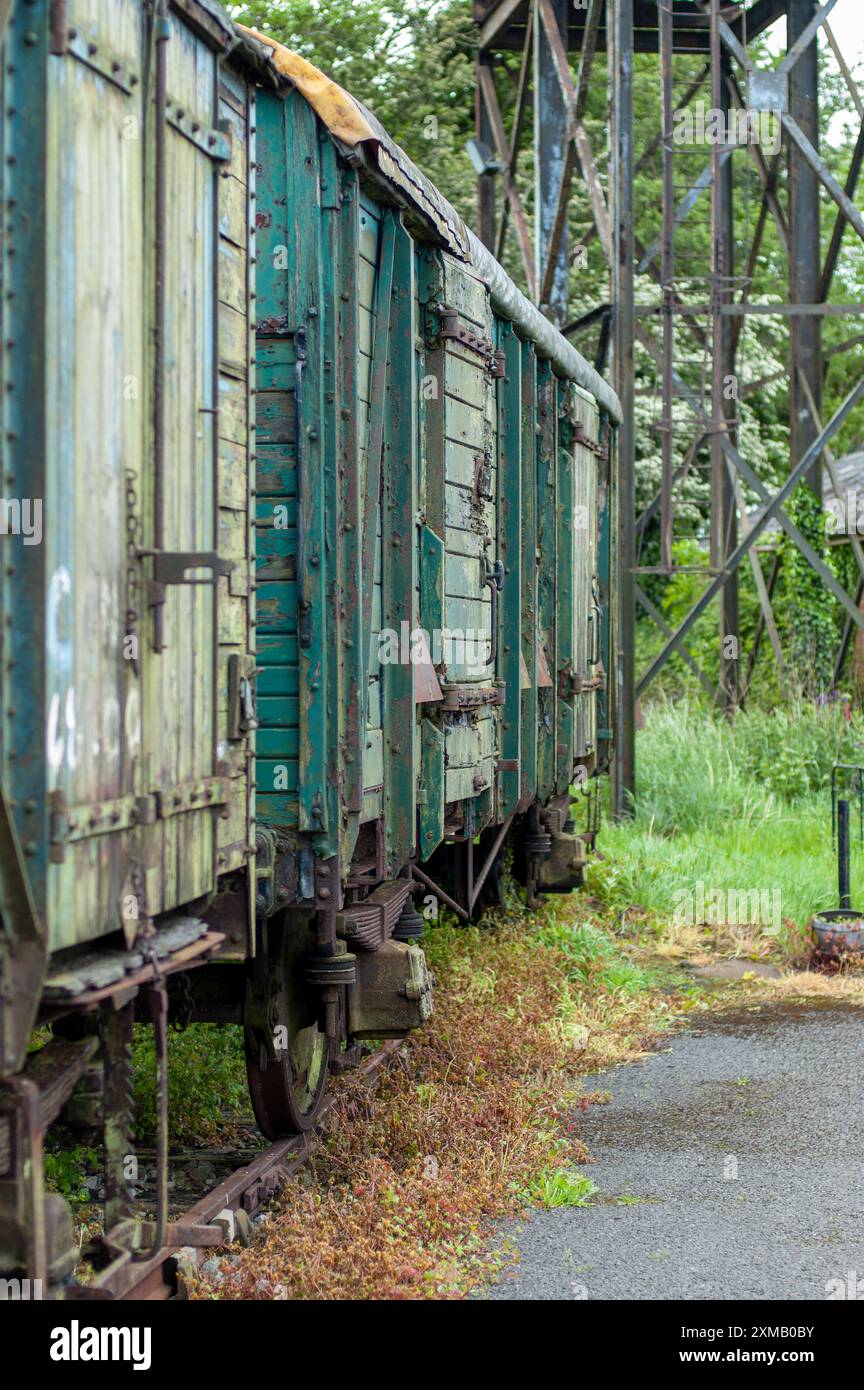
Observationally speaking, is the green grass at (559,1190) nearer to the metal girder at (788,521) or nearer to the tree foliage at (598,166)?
the metal girder at (788,521)

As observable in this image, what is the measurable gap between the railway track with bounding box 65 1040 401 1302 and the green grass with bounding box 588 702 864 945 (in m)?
5.44

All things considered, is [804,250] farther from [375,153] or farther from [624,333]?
[375,153]

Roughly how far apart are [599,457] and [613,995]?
4.36m

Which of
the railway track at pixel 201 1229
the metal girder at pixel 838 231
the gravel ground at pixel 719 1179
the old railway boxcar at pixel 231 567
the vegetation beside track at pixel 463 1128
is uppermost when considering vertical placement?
the metal girder at pixel 838 231

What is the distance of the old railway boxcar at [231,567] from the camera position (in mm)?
3029

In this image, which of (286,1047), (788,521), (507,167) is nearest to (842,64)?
(507,167)

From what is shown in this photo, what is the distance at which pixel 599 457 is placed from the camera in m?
11.5

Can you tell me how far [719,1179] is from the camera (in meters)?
5.99

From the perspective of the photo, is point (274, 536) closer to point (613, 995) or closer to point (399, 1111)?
point (399, 1111)

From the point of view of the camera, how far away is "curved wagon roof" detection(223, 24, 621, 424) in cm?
493

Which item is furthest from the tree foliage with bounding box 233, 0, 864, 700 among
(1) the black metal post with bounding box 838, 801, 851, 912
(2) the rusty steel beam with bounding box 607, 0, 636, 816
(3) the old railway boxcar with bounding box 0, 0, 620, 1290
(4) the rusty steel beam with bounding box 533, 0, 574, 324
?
(3) the old railway boxcar with bounding box 0, 0, 620, 1290

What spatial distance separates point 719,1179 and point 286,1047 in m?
1.81

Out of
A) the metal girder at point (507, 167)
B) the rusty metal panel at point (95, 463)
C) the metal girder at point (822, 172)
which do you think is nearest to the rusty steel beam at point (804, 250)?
the metal girder at point (822, 172)

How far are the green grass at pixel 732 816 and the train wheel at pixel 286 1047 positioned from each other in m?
5.15
